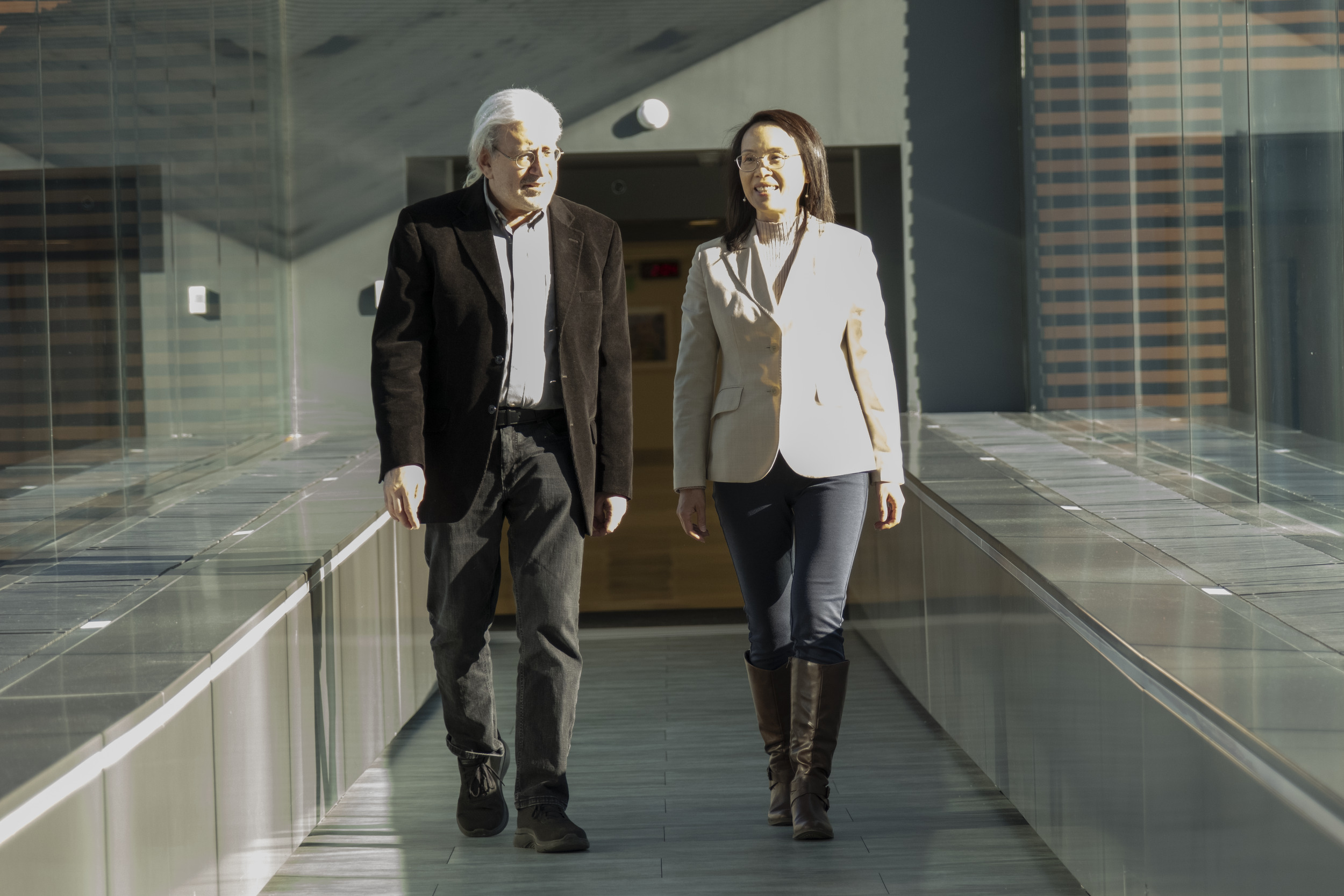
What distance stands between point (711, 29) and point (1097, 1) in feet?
6.67

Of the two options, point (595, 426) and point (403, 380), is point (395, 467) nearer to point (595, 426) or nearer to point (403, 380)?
point (403, 380)

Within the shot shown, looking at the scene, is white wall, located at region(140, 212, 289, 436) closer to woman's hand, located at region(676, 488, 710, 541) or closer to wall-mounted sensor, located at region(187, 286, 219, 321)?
wall-mounted sensor, located at region(187, 286, 219, 321)

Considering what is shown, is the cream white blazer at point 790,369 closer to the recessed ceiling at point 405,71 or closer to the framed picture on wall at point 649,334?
the recessed ceiling at point 405,71

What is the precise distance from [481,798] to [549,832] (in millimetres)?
237

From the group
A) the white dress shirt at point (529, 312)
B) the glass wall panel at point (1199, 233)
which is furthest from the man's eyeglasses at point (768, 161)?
the glass wall panel at point (1199, 233)

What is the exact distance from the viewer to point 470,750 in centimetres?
327

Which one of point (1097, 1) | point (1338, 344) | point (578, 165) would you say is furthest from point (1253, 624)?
point (578, 165)

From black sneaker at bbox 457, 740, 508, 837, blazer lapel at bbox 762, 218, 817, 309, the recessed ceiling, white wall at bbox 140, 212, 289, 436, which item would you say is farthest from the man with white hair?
the recessed ceiling

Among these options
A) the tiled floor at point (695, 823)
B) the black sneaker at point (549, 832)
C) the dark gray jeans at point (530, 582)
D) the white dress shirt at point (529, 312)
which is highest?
the white dress shirt at point (529, 312)

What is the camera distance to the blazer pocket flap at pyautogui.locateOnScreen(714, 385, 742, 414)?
312 cm

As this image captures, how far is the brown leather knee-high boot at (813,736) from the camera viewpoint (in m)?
3.12

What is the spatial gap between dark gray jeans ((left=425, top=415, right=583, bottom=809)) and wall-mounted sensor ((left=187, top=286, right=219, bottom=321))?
8.32ft

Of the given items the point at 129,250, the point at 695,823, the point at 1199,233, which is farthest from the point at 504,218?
the point at 1199,233

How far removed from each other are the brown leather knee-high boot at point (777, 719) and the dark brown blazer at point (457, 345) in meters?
0.57
